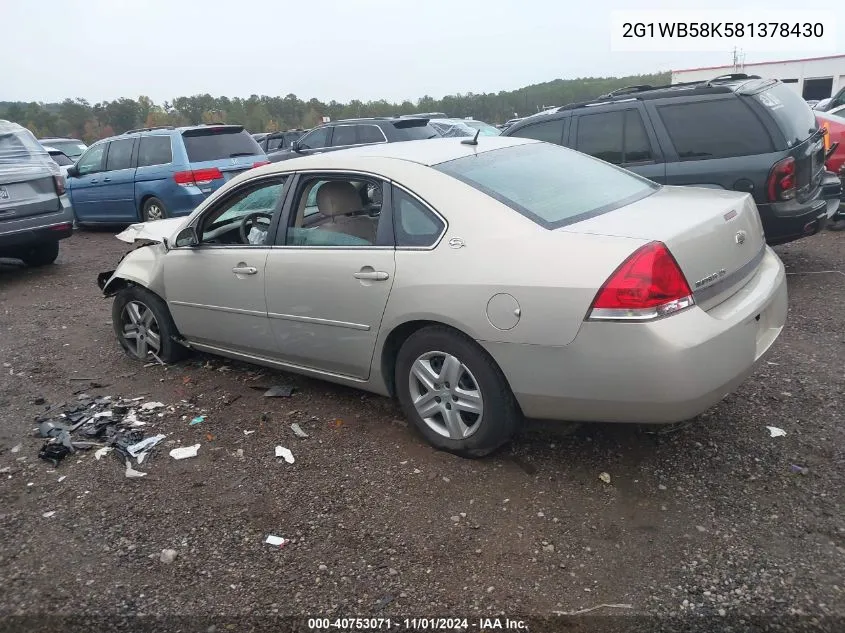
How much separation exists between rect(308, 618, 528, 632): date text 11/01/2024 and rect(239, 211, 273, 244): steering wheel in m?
2.77

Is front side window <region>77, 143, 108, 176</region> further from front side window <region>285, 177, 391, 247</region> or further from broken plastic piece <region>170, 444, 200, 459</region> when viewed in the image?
broken plastic piece <region>170, 444, 200, 459</region>

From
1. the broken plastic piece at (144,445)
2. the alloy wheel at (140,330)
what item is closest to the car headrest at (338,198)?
the broken plastic piece at (144,445)

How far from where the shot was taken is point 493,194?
334cm

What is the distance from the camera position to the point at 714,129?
584 centimetres

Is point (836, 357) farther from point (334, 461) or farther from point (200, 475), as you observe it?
point (200, 475)

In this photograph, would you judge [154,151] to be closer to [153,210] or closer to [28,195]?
[153,210]

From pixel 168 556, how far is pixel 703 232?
108 inches

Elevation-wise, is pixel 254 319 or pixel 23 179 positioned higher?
pixel 23 179

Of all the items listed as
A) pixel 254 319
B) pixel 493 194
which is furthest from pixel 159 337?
pixel 493 194

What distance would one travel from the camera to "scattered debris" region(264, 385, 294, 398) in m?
4.47

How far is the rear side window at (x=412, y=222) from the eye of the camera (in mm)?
3367

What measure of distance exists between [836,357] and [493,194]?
2.64 m

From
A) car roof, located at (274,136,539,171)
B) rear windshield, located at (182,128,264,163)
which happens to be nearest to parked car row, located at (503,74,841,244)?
car roof, located at (274,136,539,171)

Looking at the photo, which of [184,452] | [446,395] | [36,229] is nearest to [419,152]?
[446,395]
